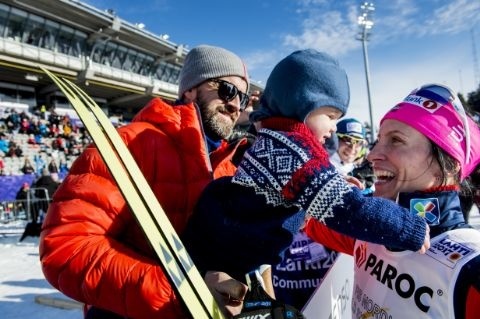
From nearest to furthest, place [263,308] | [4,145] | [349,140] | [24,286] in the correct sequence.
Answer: [263,308], [349,140], [24,286], [4,145]

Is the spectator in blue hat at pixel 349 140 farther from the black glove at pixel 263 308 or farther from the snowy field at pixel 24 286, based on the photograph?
the snowy field at pixel 24 286

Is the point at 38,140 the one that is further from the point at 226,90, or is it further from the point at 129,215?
the point at 129,215

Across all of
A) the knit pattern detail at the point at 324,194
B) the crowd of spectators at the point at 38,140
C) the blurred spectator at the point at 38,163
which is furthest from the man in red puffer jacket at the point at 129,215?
the blurred spectator at the point at 38,163

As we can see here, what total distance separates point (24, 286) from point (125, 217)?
5.08 m

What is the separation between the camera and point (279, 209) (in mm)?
1312

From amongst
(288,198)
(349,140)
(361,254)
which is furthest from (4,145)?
(288,198)

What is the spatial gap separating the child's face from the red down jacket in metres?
0.41

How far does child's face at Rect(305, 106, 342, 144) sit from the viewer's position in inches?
57.7

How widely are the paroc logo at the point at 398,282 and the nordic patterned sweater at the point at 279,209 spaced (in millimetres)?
170

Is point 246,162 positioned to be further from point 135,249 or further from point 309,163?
point 135,249

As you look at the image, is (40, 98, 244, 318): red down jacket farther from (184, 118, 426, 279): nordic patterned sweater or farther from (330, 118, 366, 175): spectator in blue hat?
(330, 118, 366, 175): spectator in blue hat

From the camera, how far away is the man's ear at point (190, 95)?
1.89 meters

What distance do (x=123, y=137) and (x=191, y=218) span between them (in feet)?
1.27

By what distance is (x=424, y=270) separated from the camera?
49.9 inches
